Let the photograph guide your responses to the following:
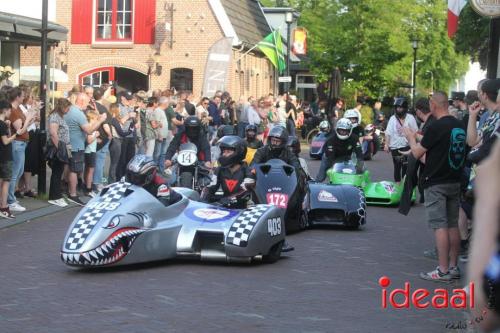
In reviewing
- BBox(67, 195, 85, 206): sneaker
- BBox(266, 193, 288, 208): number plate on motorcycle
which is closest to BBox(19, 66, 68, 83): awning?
BBox(67, 195, 85, 206): sneaker

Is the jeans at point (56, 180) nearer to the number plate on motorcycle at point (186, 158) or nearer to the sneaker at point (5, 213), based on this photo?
the sneaker at point (5, 213)

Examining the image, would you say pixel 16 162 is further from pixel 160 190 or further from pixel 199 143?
pixel 160 190

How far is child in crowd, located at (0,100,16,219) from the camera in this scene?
44.8 feet

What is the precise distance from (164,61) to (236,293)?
34367 mm

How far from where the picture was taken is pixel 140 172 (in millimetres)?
10094

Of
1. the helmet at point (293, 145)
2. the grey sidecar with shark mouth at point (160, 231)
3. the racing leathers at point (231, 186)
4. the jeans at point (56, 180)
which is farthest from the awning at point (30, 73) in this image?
the grey sidecar with shark mouth at point (160, 231)

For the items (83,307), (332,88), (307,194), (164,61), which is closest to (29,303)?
(83,307)

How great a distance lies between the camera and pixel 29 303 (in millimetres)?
7988

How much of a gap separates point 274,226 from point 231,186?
66.3 inches

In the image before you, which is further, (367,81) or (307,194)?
(367,81)

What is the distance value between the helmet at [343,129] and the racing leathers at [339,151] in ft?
0.42

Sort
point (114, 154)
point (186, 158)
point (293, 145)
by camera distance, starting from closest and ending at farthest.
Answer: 1. point (293, 145)
2. point (186, 158)
3. point (114, 154)

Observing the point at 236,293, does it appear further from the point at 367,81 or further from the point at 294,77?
the point at 294,77

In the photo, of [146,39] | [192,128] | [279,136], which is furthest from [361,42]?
[279,136]
